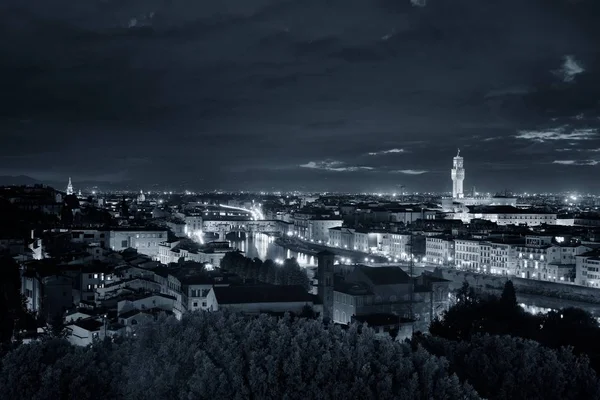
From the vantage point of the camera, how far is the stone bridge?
4056 centimetres

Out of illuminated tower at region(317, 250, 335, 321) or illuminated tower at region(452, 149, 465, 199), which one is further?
→ illuminated tower at region(452, 149, 465, 199)

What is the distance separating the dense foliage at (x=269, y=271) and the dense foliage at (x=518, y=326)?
433cm

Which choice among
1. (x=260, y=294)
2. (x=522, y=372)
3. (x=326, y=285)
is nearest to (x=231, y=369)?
(x=522, y=372)

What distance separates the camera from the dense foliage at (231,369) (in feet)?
20.1

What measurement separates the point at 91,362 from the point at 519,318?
8.21m

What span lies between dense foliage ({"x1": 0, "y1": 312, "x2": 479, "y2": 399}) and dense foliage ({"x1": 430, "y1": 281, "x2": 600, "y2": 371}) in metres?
3.74

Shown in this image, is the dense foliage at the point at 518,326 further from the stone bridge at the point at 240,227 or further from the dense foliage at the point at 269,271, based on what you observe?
the stone bridge at the point at 240,227

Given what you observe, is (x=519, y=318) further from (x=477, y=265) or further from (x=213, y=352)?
(x=477, y=265)

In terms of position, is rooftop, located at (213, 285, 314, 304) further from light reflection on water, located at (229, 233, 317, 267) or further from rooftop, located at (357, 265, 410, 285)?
light reflection on water, located at (229, 233, 317, 267)

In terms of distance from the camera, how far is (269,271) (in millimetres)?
16156

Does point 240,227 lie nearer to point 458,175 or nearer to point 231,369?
point 458,175

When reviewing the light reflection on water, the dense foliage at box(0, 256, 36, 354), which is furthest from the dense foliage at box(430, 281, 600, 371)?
the light reflection on water

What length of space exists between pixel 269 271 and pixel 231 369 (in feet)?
32.3

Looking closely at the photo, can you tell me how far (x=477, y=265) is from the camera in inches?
930
